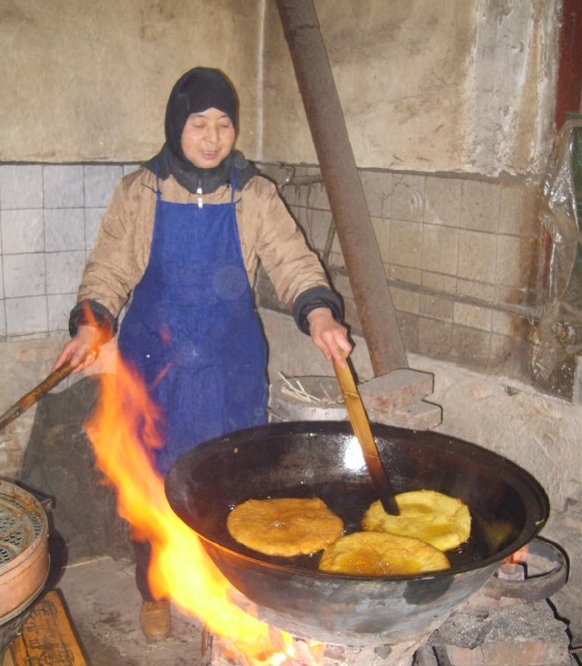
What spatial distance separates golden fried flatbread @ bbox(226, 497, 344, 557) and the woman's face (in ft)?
5.37

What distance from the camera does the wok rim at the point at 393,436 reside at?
6.14 ft

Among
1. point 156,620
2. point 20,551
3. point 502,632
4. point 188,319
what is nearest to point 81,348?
point 188,319

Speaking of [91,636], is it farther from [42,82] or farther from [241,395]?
[42,82]

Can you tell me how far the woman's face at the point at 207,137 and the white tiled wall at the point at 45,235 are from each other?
55.0 inches

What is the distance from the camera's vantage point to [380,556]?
216 cm

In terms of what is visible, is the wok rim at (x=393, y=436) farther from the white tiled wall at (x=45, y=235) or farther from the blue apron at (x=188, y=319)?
the white tiled wall at (x=45, y=235)

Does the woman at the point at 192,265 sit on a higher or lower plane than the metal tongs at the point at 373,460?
higher

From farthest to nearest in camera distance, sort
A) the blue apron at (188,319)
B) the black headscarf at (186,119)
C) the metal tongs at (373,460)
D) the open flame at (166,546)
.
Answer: the blue apron at (188,319) → the black headscarf at (186,119) → the open flame at (166,546) → the metal tongs at (373,460)

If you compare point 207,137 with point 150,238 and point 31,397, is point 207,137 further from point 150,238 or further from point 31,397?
point 31,397

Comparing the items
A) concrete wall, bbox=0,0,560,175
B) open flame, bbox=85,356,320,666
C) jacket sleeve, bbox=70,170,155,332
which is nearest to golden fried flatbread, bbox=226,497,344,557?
open flame, bbox=85,356,320,666

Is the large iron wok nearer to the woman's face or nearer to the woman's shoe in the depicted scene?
the woman's face

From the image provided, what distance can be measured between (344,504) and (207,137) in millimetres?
1741

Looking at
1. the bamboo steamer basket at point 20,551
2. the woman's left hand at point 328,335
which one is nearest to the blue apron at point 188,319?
the woman's left hand at point 328,335

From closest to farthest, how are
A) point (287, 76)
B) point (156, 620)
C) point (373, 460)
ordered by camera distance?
point (373, 460)
point (156, 620)
point (287, 76)
